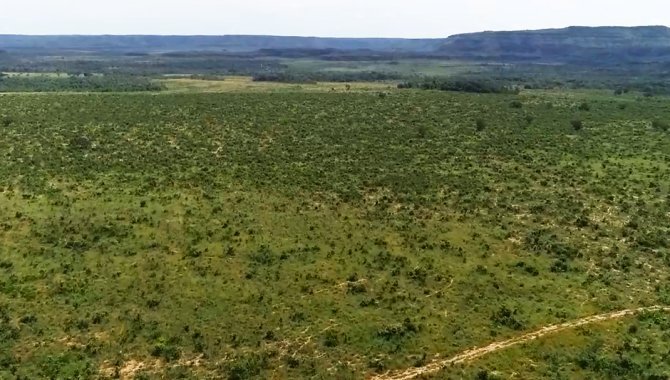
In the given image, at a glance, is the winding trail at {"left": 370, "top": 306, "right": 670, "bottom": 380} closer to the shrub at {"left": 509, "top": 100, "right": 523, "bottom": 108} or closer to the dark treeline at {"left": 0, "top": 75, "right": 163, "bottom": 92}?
the shrub at {"left": 509, "top": 100, "right": 523, "bottom": 108}

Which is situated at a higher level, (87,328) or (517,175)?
(517,175)

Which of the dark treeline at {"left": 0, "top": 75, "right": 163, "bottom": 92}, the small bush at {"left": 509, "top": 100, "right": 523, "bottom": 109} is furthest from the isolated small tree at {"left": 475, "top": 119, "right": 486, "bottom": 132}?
the dark treeline at {"left": 0, "top": 75, "right": 163, "bottom": 92}

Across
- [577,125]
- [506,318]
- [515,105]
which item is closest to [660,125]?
[577,125]

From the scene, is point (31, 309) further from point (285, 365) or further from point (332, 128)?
point (332, 128)

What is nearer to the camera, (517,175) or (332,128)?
(517,175)

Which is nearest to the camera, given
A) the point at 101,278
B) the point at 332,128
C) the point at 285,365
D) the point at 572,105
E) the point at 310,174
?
the point at 285,365

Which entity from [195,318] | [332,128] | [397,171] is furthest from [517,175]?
[195,318]

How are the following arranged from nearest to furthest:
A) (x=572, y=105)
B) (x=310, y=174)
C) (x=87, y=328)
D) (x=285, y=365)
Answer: (x=285, y=365) < (x=87, y=328) < (x=310, y=174) < (x=572, y=105)

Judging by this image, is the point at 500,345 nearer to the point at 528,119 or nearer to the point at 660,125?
the point at 528,119
